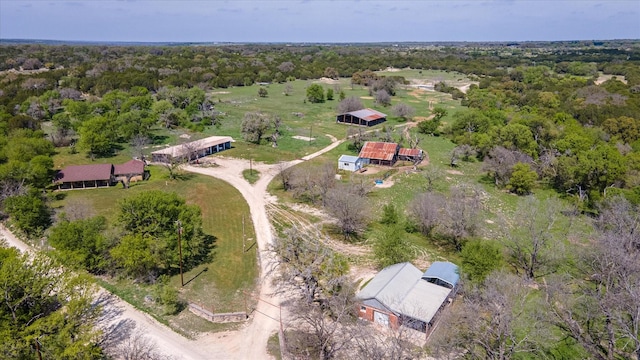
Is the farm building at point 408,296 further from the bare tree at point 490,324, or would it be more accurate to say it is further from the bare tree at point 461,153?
the bare tree at point 461,153

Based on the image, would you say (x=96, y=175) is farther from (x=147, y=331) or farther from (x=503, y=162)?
(x=503, y=162)

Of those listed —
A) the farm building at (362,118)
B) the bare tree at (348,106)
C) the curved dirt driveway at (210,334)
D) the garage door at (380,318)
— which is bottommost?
the curved dirt driveway at (210,334)

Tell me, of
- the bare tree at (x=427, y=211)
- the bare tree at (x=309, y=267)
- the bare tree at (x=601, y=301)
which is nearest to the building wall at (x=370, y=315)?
the bare tree at (x=309, y=267)

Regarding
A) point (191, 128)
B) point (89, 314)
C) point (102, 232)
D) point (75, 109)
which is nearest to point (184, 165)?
point (191, 128)

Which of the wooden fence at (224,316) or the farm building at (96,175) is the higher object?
the farm building at (96,175)

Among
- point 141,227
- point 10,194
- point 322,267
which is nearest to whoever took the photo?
point 322,267

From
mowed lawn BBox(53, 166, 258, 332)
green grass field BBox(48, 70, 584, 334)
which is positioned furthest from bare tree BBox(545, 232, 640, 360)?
mowed lawn BBox(53, 166, 258, 332)

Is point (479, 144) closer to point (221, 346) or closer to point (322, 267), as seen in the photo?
point (322, 267)

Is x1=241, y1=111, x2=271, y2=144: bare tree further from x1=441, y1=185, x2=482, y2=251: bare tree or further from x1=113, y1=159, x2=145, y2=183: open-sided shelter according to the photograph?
x1=441, y1=185, x2=482, y2=251: bare tree
